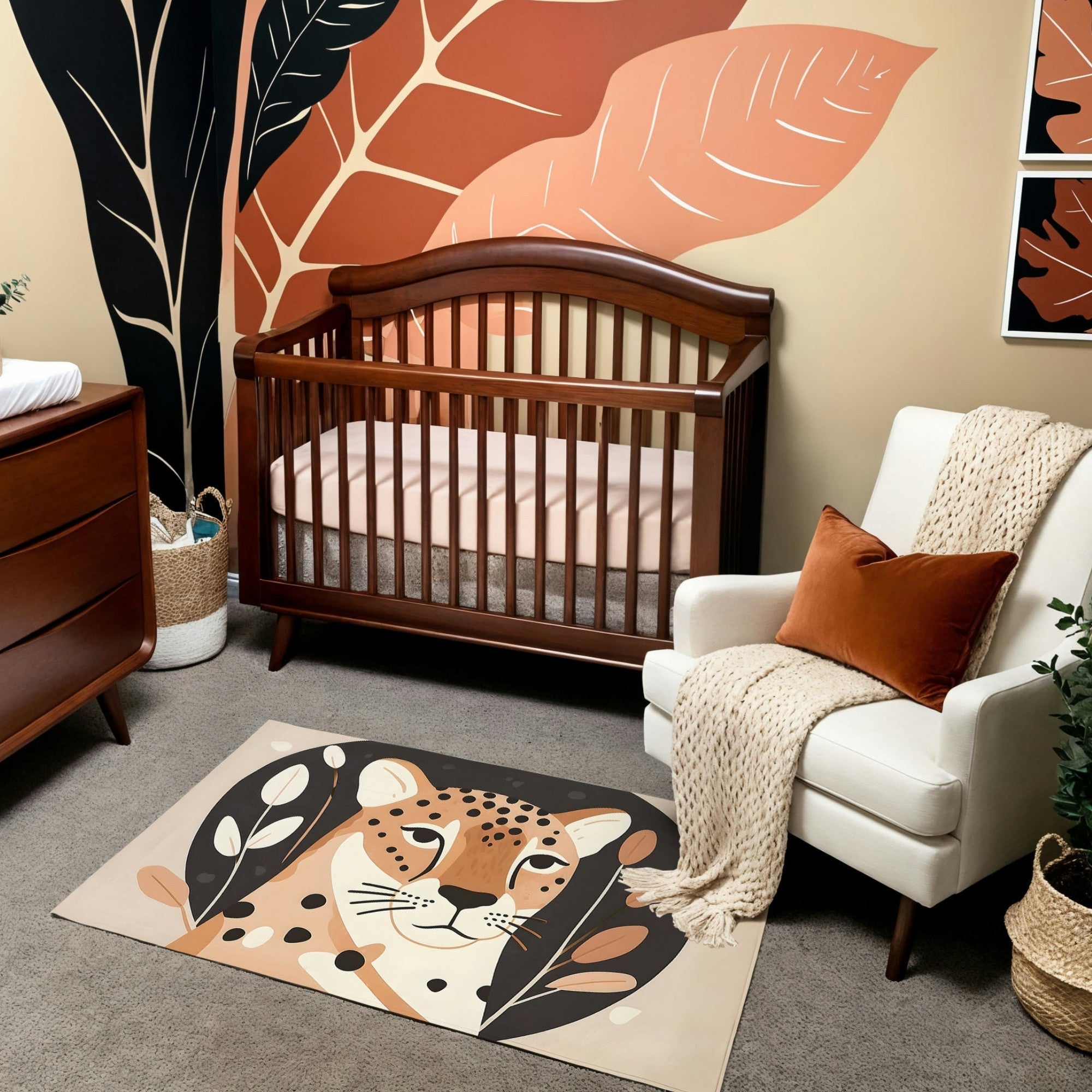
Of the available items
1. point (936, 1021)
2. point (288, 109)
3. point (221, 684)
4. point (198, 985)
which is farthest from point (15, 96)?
point (936, 1021)

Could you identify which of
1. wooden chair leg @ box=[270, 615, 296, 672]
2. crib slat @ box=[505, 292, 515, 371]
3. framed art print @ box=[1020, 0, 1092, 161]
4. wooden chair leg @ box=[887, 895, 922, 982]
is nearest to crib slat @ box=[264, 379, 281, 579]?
wooden chair leg @ box=[270, 615, 296, 672]

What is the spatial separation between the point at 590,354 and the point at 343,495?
76 centimetres

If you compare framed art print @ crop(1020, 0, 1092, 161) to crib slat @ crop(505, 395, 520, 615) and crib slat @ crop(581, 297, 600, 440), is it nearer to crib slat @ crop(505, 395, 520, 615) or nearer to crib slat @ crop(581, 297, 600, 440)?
crib slat @ crop(581, 297, 600, 440)

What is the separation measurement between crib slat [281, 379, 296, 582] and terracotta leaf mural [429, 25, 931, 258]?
0.75m

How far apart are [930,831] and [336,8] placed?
A: 2.52 m

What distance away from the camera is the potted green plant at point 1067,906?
4.85 feet

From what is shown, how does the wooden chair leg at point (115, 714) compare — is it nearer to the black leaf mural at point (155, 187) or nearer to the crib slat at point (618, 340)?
the black leaf mural at point (155, 187)

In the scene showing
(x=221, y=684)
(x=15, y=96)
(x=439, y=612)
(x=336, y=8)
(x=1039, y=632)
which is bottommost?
(x=221, y=684)

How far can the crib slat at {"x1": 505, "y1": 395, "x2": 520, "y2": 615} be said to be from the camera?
2322mm

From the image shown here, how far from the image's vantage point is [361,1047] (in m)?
1.53

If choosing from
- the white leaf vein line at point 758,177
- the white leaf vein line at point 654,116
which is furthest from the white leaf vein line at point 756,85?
the white leaf vein line at point 654,116

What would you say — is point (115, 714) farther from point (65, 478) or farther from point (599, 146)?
point (599, 146)

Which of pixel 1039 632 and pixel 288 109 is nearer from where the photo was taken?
pixel 1039 632

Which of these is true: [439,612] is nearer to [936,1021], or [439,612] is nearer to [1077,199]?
[936,1021]
